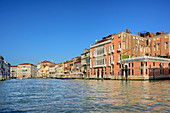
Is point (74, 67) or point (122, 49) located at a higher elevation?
point (122, 49)

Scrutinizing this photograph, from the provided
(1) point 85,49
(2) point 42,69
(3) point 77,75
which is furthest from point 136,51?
(2) point 42,69

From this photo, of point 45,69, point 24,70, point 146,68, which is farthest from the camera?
point 24,70

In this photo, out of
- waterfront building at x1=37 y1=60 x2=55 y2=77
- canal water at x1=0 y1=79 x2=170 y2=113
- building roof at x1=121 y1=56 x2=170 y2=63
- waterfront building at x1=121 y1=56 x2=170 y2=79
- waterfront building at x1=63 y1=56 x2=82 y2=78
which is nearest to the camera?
canal water at x1=0 y1=79 x2=170 y2=113

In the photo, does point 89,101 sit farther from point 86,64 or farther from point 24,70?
point 24,70

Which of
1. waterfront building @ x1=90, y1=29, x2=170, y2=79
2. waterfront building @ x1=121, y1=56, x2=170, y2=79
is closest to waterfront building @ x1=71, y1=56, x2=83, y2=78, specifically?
waterfront building @ x1=90, y1=29, x2=170, y2=79

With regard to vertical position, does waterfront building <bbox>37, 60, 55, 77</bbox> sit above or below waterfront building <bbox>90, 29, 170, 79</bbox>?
below

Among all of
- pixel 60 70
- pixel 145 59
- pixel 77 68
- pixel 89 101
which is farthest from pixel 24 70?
pixel 89 101

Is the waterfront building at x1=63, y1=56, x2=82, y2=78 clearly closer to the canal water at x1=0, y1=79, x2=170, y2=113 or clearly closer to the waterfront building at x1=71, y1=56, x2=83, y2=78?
the waterfront building at x1=71, y1=56, x2=83, y2=78

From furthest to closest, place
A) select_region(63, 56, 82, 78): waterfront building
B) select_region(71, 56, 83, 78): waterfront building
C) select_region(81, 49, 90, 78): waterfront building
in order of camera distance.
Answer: select_region(63, 56, 82, 78): waterfront building, select_region(71, 56, 83, 78): waterfront building, select_region(81, 49, 90, 78): waterfront building

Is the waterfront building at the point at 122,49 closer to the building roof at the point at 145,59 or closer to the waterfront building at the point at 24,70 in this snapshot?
the building roof at the point at 145,59

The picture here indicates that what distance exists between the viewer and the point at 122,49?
56781mm

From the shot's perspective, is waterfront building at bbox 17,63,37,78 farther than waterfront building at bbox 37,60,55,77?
Yes

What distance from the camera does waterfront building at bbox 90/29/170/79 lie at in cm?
5725

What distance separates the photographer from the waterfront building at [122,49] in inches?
2254
